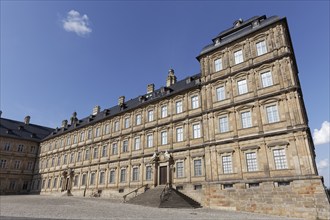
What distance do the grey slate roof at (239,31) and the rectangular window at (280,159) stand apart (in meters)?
12.1

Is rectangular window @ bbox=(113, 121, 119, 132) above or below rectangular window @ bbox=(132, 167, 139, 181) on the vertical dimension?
above

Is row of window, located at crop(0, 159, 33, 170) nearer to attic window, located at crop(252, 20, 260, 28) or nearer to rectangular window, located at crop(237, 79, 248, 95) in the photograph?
rectangular window, located at crop(237, 79, 248, 95)

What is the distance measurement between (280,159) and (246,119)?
455cm

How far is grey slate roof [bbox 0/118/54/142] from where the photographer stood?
4690 centimetres

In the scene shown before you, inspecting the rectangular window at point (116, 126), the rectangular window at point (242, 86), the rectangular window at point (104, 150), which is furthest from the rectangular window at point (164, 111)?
the rectangular window at point (104, 150)

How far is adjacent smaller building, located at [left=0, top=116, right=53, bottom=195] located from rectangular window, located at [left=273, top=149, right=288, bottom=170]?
152ft

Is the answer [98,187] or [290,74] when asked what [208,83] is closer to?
[290,74]

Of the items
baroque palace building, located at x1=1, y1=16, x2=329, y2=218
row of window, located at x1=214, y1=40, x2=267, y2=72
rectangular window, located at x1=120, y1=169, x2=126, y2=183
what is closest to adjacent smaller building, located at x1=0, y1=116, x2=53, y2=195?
baroque palace building, located at x1=1, y1=16, x2=329, y2=218

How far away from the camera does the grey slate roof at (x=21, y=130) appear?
154 feet

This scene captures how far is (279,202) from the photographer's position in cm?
1741

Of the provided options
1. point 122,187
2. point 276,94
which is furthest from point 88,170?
point 276,94

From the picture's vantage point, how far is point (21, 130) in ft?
164

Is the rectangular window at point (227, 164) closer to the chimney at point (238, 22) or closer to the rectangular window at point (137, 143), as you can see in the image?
the rectangular window at point (137, 143)

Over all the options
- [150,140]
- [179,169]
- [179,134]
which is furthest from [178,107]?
[179,169]
